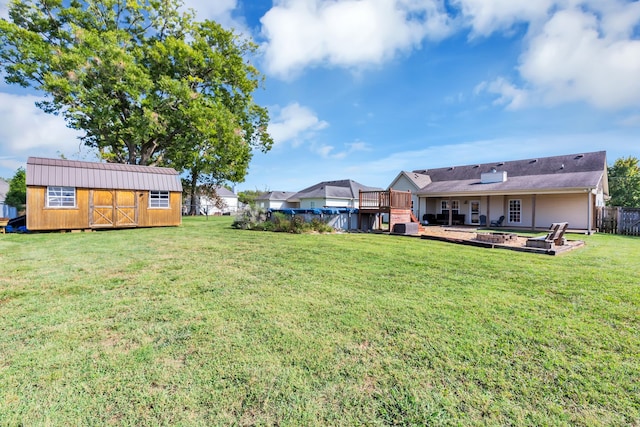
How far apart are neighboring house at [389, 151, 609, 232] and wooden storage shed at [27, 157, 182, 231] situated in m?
18.0

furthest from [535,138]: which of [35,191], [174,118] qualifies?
[35,191]

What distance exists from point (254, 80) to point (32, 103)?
1546 centimetres

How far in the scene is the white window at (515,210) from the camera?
1937cm

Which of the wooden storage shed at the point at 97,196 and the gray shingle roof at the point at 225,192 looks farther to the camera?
the gray shingle roof at the point at 225,192

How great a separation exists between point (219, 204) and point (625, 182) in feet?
151

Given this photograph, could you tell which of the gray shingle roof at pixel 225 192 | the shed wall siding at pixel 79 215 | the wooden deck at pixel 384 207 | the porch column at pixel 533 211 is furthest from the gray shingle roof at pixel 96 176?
the gray shingle roof at pixel 225 192

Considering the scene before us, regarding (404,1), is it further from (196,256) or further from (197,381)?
(197,381)

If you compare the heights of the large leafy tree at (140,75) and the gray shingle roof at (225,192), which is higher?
the large leafy tree at (140,75)

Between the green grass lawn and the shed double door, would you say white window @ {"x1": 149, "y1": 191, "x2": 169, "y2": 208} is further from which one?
the green grass lawn

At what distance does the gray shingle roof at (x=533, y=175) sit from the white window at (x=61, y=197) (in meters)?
21.5

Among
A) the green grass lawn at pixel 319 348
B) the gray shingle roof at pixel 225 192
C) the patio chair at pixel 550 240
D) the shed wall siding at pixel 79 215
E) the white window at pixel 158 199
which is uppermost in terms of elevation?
the gray shingle roof at pixel 225 192

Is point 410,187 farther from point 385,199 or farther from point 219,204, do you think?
point 219,204

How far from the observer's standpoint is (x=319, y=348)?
2785mm

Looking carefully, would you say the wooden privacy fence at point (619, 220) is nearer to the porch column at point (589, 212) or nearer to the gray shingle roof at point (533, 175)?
the porch column at point (589, 212)
